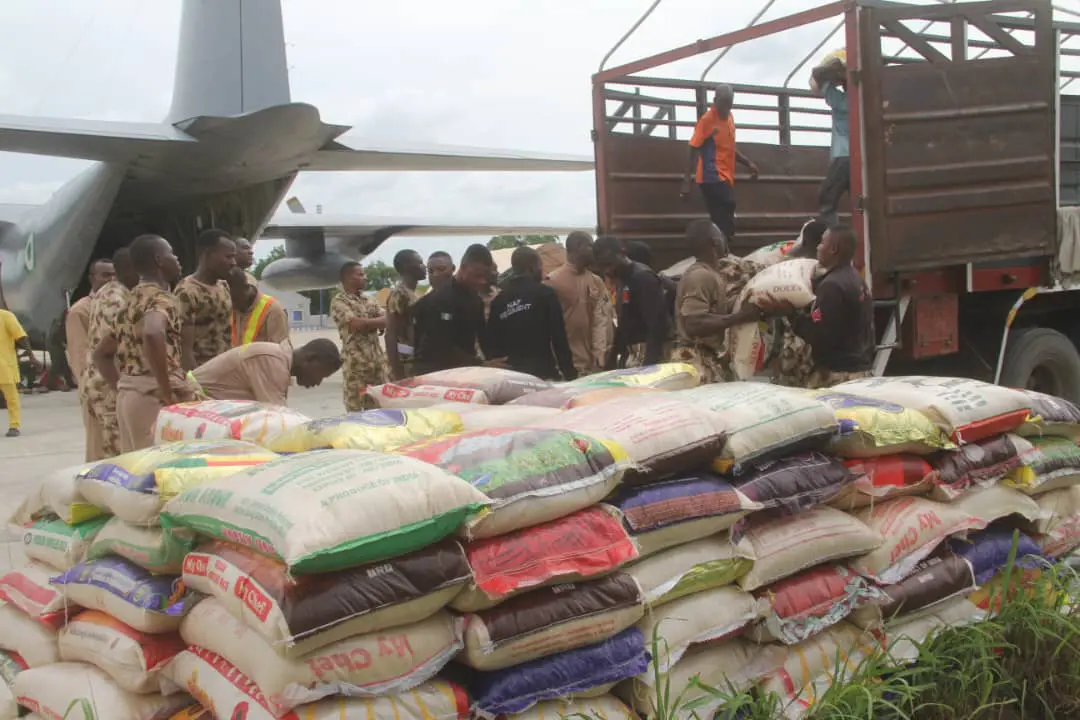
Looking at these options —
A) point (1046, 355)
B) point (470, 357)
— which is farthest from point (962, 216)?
point (470, 357)

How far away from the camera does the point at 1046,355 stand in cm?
526

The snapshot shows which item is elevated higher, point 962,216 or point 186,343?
point 962,216

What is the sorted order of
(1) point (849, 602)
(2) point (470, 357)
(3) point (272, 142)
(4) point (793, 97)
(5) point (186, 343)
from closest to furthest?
(1) point (849, 602) < (5) point (186, 343) < (2) point (470, 357) < (4) point (793, 97) < (3) point (272, 142)

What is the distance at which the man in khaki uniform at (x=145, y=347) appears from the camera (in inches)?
147

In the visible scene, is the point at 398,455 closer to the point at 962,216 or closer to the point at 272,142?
the point at 962,216

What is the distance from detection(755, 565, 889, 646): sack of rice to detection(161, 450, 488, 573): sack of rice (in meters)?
0.90

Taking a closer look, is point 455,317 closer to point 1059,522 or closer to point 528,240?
point 1059,522

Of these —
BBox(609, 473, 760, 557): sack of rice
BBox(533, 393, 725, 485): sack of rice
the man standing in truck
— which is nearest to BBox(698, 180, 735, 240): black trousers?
the man standing in truck

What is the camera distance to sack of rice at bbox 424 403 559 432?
2.67 meters

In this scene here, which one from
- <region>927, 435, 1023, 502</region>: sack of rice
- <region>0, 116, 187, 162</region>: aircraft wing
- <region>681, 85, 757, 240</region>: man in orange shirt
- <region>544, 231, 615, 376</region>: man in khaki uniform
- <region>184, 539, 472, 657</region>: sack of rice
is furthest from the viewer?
<region>0, 116, 187, 162</region>: aircraft wing

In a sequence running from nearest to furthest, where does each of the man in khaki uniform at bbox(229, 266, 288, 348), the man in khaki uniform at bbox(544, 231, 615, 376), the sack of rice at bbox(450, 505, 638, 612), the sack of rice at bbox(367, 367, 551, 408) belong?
the sack of rice at bbox(450, 505, 638, 612) < the sack of rice at bbox(367, 367, 551, 408) < the man in khaki uniform at bbox(229, 266, 288, 348) < the man in khaki uniform at bbox(544, 231, 615, 376)

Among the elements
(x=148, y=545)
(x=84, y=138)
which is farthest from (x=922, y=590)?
(x=84, y=138)

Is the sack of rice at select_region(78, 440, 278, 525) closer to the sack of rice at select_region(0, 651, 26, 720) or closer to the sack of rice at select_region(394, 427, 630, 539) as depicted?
the sack of rice at select_region(394, 427, 630, 539)

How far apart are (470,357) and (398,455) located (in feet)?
10.1
